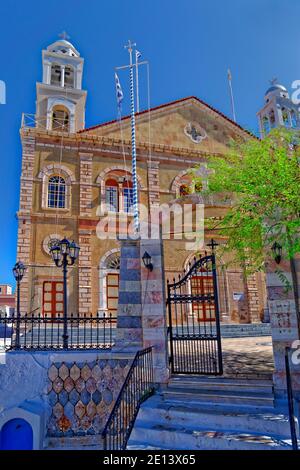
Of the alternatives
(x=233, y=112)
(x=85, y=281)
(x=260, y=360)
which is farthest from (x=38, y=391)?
(x=233, y=112)

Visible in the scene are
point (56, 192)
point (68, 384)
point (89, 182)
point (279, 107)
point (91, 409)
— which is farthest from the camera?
point (279, 107)

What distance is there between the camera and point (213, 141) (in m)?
25.5

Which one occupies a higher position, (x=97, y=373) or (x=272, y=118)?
(x=272, y=118)

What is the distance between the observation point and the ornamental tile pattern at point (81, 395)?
328 inches

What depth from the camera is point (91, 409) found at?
846 cm

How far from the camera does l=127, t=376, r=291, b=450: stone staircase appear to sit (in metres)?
5.43

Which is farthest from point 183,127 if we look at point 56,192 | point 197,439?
point 197,439

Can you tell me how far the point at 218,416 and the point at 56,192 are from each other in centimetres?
1754

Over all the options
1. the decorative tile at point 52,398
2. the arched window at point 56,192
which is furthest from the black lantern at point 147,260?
the arched window at point 56,192

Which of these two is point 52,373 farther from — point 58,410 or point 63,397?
point 58,410

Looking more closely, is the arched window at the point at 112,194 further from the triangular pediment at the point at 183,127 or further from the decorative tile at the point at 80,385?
the decorative tile at the point at 80,385
